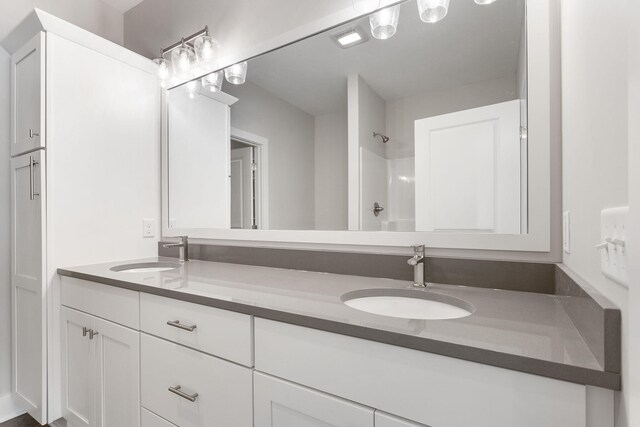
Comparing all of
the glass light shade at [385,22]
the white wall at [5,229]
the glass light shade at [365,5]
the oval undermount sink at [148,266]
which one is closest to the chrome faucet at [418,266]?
the glass light shade at [385,22]

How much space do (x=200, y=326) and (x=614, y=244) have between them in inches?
40.3

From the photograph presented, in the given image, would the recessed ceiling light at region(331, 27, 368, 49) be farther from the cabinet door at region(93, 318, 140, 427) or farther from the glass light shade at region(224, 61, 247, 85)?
the cabinet door at region(93, 318, 140, 427)

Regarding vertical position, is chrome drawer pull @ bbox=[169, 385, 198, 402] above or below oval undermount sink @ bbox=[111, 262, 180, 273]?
below

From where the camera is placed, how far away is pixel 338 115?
1.42 metres

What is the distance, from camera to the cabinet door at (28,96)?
1.57m

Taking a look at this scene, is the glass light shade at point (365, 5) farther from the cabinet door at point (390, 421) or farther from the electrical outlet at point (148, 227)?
the electrical outlet at point (148, 227)

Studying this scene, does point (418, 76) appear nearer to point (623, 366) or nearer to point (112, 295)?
point (623, 366)

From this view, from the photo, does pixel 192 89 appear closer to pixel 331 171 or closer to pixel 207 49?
pixel 207 49

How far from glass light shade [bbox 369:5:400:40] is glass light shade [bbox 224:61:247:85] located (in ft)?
2.42

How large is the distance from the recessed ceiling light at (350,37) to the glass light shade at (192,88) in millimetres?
977

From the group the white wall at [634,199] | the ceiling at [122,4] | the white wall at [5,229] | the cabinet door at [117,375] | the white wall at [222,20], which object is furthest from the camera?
the ceiling at [122,4]

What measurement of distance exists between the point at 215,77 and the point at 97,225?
1.04m

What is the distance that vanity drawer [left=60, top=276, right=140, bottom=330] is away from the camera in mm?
1267

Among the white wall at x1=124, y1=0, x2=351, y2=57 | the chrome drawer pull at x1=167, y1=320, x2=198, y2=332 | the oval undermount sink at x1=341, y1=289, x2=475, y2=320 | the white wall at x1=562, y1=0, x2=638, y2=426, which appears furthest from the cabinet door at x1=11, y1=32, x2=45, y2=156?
the white wall at x1=562, y1=0, x2=638, y2=426
